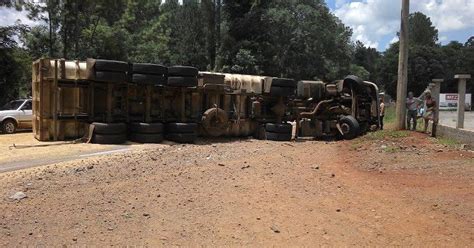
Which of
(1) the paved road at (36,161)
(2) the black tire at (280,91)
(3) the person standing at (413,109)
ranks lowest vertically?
(1) the paved road at (36,161)

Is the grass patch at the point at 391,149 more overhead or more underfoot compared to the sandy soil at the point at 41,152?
more overhead

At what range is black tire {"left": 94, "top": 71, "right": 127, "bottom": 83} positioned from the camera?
13.9 metres

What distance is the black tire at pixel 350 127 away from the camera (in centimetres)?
1764

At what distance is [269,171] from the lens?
1008cm

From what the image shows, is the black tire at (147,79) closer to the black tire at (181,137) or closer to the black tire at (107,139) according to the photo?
the black tire at (181,137)

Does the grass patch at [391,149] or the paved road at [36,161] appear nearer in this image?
the paved road at [36,161]

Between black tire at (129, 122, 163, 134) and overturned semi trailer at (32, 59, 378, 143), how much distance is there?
0.10ft

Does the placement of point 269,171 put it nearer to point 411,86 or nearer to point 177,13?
point 177,13

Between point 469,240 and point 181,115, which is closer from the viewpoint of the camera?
point 469,240

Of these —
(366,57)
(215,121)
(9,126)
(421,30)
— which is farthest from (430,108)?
(366,57)

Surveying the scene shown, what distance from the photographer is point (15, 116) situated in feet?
64.3

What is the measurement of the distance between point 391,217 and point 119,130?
9.06 meters

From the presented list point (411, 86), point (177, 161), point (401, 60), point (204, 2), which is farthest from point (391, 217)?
point (411, 86)

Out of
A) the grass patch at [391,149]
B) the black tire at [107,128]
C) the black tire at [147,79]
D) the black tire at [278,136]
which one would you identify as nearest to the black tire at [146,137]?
the black tire at [107,128]
